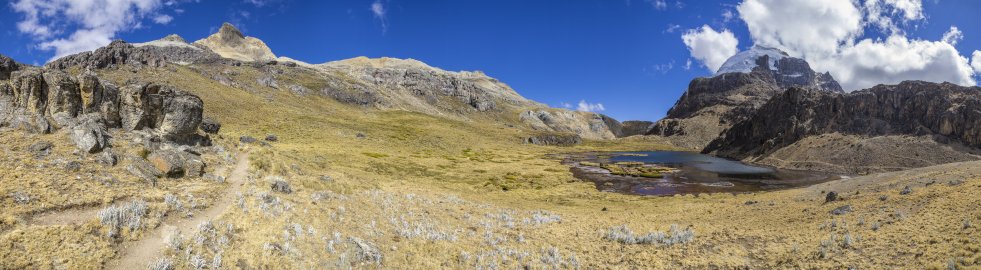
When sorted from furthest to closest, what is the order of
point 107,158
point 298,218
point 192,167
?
point 192,167, point 107,158, point 298,218

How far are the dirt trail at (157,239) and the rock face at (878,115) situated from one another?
15447 cm

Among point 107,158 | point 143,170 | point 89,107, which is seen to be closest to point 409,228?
point 143,170

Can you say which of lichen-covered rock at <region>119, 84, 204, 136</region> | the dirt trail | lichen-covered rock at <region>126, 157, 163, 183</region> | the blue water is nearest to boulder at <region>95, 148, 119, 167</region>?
lichen-covered rock at <region>126, 157, 163, 183</region>

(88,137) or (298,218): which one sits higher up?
(88,137)

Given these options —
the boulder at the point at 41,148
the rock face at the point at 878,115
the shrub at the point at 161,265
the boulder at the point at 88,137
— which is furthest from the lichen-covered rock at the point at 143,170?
the rock face at the point at 878,115

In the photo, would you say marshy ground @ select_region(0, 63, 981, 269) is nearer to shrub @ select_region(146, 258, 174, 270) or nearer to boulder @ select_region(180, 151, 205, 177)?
shrub @ select_region(146, 258, 174, 270)

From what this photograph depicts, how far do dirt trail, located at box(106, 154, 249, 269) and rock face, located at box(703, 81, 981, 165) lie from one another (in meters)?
154

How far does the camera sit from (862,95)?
5394 inches

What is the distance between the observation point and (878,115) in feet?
425

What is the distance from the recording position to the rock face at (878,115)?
373ft

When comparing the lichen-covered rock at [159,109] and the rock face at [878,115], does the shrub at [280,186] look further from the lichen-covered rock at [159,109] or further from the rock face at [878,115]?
the rock face at [878,115]

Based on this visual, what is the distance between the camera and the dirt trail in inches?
604

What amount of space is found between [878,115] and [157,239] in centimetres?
16983

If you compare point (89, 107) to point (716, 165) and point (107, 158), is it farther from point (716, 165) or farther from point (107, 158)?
point (716, 165)
